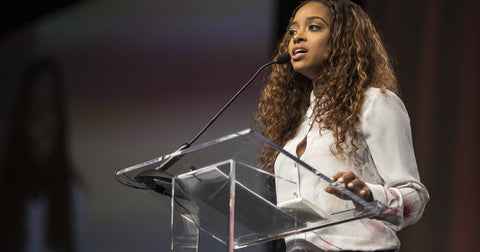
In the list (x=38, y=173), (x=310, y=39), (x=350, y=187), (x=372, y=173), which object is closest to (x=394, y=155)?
(x=372, y=173)

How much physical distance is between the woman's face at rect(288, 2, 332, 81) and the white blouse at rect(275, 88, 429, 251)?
213 millimetres

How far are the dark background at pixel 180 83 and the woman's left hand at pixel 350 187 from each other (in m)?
1.51

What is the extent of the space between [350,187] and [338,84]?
1.79 feet

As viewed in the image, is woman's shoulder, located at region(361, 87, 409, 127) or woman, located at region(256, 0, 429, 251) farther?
woman's shoulder, located at region(361, 87, 409, 127)

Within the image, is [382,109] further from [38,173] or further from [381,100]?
[38,173]

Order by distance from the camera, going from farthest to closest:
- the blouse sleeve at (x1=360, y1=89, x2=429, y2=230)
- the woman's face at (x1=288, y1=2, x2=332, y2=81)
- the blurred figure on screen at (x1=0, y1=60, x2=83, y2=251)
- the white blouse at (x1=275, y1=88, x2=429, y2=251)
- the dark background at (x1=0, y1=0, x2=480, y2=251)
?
1. the blurred figure on screen at (x1=0, y1=60, x2=83, y2=251)
2. the dark background at (x1=0, y1=0, x2=480, y2=251)
3. the woman's face at (x1=288, y1=2, x2=332, y2=81)
4. the blouse sleeve at (x1=360, y1=89, x2=429, y2=230)
5. the white blouse at (x1=275, y1=88, x2=429, y2=251)

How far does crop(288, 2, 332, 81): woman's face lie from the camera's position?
1917mm

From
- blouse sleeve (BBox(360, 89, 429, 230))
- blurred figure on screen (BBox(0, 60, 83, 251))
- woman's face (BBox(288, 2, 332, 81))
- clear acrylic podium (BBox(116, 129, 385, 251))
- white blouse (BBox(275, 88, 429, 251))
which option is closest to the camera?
clear acrylic podium (BBox(116, 129, 385, 251))

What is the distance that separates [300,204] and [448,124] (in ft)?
5.61

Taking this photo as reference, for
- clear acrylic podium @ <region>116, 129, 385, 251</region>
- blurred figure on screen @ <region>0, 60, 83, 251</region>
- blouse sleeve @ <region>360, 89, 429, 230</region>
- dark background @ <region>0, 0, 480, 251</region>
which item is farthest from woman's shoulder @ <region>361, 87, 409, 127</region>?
blurred figure on screen @ <region>0, 60, 83, 251</region>

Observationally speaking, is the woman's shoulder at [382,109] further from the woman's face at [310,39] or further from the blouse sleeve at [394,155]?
the woman's face at [310,39]

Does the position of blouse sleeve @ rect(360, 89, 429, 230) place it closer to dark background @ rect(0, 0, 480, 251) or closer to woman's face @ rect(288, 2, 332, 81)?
woman's face @ rect(288, 2, 332, 81)

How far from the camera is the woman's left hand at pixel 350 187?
1326mm

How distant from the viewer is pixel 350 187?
1.37m
